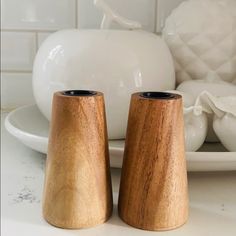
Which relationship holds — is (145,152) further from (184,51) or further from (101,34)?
(184,51)

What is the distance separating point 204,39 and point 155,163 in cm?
32

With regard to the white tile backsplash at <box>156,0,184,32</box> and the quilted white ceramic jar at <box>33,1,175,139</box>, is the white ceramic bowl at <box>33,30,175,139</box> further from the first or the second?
the white tile backsplash at <box>156,0,184,32</box>

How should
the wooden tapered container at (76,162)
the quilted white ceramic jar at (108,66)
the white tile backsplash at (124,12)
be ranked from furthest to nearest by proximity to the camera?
the white tile backsplash at (124,12) < the quilted white ceramic jar at (108,66) < the wooden tapered container at (76,162)

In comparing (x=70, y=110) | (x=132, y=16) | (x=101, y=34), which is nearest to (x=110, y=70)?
(x=101, y=34)

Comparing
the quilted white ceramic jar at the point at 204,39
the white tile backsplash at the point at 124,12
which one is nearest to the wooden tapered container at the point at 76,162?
the quilted white ceramic jar at the point at 204,39

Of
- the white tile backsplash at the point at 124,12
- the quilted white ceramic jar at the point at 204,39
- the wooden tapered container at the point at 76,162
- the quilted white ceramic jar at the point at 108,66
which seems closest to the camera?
the wooden tapered container at the point at 76,162

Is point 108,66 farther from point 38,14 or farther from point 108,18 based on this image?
point 38,14

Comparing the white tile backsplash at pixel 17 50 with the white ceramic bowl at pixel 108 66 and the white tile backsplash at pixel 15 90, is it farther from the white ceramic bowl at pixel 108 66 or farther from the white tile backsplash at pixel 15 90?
the white ceramic bowl at pixel 108 66

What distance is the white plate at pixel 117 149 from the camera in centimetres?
40

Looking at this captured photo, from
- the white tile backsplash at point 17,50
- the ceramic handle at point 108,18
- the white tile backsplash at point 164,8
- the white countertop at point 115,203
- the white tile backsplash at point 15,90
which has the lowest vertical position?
the white countertop at point 115,203

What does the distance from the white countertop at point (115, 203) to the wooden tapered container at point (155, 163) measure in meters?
0.01

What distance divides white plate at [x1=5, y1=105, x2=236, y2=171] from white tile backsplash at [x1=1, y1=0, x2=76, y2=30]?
0.73ft

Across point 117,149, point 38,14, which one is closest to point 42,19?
point 38,14

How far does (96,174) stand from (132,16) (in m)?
0.47
